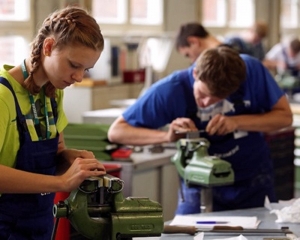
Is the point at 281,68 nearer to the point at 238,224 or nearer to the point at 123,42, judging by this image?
the point at 123,42

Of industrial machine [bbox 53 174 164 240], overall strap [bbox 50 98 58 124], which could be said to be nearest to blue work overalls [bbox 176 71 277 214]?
overall strap [bbox 50 98 58 124]

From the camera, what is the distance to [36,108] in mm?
2363

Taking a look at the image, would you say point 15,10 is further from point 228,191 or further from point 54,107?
point 54,107

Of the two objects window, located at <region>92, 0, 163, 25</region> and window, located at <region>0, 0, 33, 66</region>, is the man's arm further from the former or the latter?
window, located at <region>92, 0, 163, 25</region>

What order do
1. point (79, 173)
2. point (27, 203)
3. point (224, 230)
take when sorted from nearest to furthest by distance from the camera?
point (79, 173), point (27, 203), point (224, 230)

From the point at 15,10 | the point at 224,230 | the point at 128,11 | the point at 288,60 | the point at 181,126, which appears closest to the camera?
the point at 224,230

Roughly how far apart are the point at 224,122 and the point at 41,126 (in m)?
1.15

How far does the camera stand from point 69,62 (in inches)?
86.7

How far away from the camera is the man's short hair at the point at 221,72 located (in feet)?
10.1

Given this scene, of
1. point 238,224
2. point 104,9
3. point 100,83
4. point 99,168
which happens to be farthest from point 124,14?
point 99,168

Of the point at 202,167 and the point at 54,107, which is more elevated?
the point at 54,107

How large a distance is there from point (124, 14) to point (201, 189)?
18.0 ft

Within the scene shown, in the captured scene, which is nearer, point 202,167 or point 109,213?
point 109,213

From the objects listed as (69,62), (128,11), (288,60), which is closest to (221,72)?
(69,62)
